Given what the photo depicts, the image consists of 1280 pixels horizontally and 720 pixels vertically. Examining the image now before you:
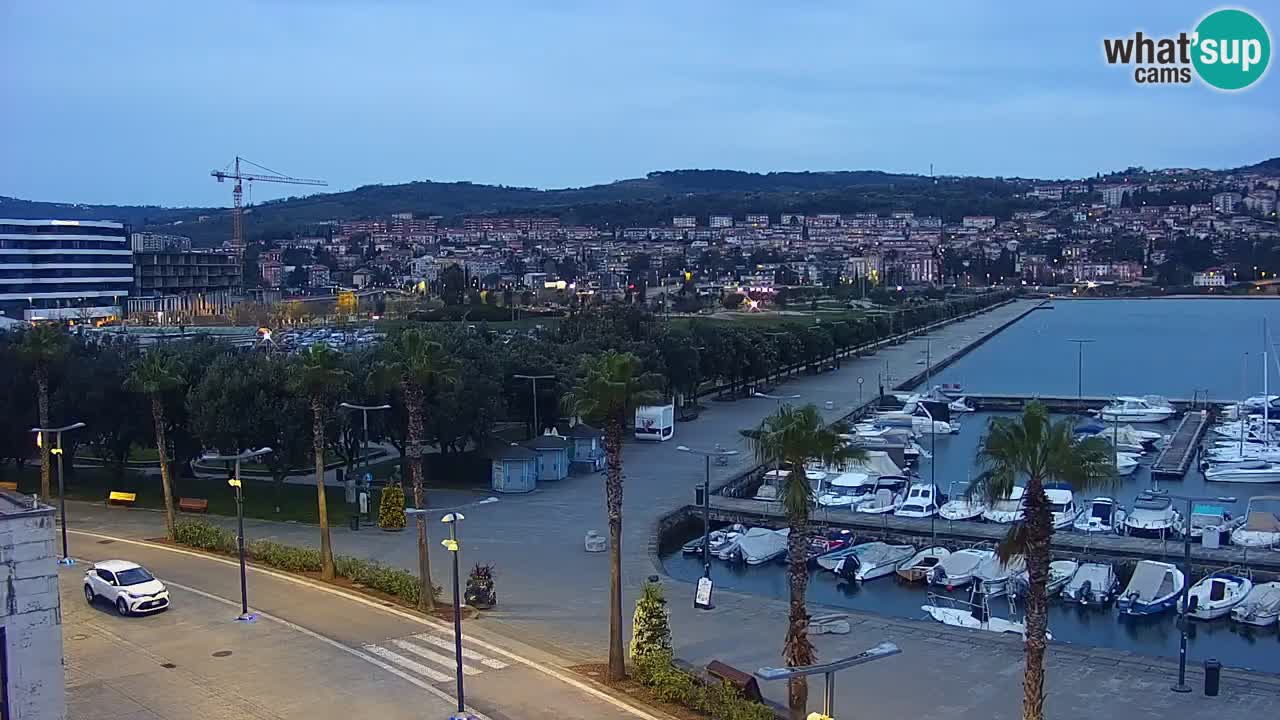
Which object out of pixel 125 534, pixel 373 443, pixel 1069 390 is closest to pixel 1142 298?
pixel 1069 390

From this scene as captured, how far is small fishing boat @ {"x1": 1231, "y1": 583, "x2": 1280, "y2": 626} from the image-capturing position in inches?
852

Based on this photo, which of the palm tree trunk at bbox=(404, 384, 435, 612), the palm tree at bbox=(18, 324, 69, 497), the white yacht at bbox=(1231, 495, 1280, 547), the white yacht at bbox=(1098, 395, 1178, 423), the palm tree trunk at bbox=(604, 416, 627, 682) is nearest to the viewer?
the palm tree trunk at bbox=(604, 416, 627, 682)

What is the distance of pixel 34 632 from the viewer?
12.1 m

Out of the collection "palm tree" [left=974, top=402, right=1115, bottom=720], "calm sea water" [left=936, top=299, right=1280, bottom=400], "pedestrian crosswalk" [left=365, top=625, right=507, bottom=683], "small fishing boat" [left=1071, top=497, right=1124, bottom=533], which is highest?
"palm tree" [left=974, top=402, right=1115, bottom=720]

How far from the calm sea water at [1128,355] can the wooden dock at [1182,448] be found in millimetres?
11918

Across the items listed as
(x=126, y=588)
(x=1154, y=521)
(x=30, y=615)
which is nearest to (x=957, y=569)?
(x=1154, y=521)

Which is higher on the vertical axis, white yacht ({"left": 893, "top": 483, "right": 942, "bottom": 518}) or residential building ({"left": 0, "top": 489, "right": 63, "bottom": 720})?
residential building ({"left": 0, "top": 489, "right": 63, "bottom": 720})

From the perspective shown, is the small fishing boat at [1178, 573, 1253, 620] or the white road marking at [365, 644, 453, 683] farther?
the small fishing boat at [1178, 573, 1253, 620]

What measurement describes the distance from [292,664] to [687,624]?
20.1 ft

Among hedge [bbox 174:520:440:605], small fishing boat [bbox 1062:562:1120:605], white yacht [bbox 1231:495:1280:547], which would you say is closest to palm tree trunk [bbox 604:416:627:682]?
hedge [bbox 174:520:440:605]

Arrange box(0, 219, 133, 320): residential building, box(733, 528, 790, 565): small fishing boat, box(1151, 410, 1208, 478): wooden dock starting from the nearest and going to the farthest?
box(733, 528, 790, 565): small fishing boat → box(1151, 410, 1208, 478): wooden dock → box(0, 219, 133, 320): residential building

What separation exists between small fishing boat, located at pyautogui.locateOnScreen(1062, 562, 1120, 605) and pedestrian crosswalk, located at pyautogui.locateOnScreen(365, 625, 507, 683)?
13.1m

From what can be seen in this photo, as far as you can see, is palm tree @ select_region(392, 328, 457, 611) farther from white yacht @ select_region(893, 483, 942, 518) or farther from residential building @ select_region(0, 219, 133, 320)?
residential building @ select_region(0, 219, 133, 320)

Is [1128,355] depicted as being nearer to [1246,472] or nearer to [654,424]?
[1246,472]
